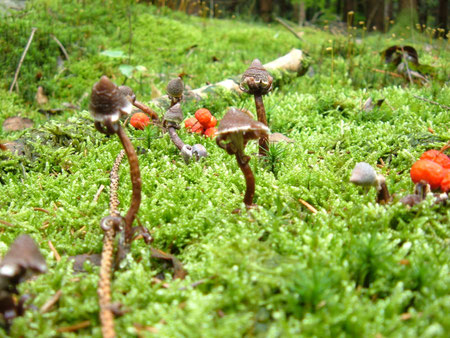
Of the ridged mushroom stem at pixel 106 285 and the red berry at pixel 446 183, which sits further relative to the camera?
the red berry at pixel 446 183

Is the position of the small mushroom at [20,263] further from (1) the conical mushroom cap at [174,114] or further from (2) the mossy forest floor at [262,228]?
(1) the conical mushroom cap at [174,114]

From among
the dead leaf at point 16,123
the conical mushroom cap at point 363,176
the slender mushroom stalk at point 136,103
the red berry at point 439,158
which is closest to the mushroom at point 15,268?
the slender mushroom stalk at point 136,103

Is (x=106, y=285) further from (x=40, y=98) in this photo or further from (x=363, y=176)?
(x=40, y=98)

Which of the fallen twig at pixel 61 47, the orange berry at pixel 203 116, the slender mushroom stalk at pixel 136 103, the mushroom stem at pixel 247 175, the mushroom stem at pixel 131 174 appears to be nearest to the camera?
the mushroom stem at pixel 131 174

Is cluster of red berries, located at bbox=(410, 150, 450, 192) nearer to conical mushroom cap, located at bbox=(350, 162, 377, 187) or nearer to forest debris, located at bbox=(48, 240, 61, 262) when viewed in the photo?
conical mushroom cap, located at bbox=(350, 162, 377, 187)

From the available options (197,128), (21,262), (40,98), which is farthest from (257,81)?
(40,98)

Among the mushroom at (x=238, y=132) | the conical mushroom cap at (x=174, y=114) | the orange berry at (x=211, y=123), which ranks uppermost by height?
the mushroom at (x=238, y=132)

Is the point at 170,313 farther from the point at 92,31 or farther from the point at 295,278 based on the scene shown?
the point at 92,31
